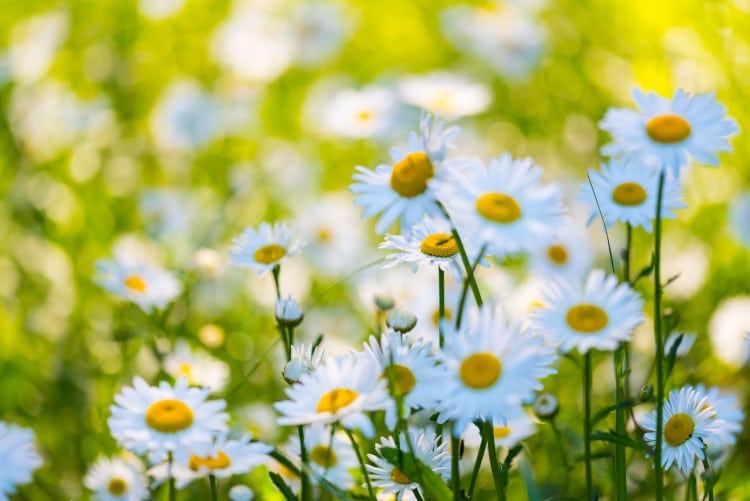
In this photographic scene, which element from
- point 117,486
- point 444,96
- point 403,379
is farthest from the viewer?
point 444,96

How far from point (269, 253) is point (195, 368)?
1.39 feet

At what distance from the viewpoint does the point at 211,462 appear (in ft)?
2.79

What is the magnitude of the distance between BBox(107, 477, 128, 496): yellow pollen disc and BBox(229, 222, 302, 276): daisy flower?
0.35 metres

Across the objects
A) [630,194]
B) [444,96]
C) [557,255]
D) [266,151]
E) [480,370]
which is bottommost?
[480,370]

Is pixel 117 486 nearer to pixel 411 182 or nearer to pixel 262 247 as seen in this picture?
pixel 262 247

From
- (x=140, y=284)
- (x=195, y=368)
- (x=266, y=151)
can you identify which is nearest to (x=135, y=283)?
(x=140, y=284)

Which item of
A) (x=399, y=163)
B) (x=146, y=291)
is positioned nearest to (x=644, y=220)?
(x=399, y=163)

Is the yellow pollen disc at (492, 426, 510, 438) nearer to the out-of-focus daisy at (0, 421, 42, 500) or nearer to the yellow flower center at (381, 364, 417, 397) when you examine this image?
the yellow flower center at (381, 364, 417, 397)

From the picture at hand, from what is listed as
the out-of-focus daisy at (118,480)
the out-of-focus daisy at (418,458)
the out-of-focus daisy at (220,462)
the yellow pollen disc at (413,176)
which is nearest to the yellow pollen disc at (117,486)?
the out-of-focus daisy at (118,480)

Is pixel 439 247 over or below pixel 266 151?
below

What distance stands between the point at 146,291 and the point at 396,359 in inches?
29.8

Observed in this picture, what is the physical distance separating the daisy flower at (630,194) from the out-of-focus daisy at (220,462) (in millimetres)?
403

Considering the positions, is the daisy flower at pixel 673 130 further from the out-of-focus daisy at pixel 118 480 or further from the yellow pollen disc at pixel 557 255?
the yellow pollen disc at pixel 557 255

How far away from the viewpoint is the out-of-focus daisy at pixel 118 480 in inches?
43.8
